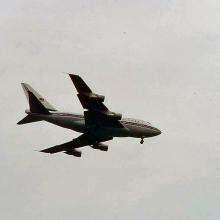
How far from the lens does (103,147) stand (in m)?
94.5

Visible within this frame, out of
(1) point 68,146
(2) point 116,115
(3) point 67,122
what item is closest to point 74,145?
(1) point 68,146

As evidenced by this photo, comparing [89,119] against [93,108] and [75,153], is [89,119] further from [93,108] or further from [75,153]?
[75,153]

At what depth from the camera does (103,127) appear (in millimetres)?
88312

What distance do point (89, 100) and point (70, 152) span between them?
43.3 feet

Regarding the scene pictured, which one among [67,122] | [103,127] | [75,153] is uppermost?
[103,127]

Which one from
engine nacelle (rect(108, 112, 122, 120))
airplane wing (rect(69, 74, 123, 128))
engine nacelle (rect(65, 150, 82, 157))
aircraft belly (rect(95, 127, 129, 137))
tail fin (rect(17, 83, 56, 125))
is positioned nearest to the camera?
airplane wing (rect(69, 74, 123, 128))

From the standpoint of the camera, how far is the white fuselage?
87.4m

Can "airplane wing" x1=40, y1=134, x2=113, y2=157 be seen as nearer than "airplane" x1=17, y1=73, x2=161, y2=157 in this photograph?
No

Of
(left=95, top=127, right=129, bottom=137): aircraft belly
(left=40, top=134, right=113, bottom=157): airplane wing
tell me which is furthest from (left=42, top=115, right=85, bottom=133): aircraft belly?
(left=40, top=134, right=113, bottom=157): airplane wing

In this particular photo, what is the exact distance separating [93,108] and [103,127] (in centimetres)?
374

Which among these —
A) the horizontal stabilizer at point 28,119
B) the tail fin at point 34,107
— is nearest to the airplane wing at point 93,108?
the tail fin at point 34,107

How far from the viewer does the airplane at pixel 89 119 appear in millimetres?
84125

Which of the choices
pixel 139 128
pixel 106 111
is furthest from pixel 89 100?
pixel 139 128

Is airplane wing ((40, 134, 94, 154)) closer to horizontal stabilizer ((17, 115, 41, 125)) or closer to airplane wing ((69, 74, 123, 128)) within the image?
airplane wing ((69, 74, 123, 128))
